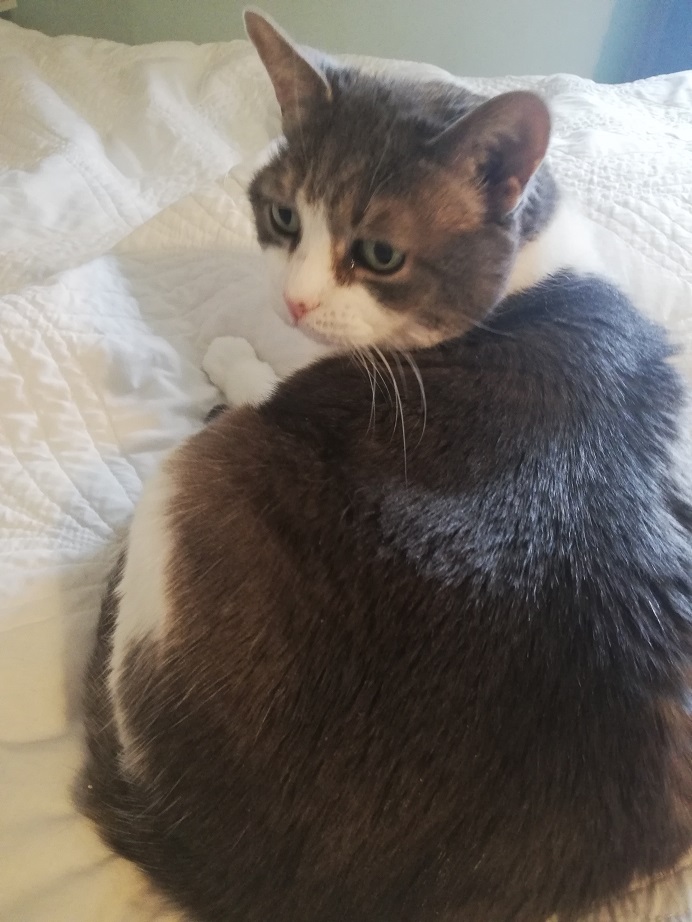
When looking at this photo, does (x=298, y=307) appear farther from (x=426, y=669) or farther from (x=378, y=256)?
(x=426, y=669)

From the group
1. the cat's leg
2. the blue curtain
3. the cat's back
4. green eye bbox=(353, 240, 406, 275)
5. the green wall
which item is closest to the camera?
the cat's back

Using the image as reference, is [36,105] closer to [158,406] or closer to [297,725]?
[158,406]

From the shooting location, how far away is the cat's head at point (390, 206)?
85 centimetres

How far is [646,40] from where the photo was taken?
2.22m

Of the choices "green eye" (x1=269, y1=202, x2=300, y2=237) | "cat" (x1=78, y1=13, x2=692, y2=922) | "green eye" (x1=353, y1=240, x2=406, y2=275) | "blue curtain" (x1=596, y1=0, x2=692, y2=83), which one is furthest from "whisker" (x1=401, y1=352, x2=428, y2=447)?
"blue curtain" (x1=596, y1=0, x2=692, y2=83)

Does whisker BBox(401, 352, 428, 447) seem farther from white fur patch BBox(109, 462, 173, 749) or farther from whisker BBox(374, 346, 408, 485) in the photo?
white fur patch BBox(109, 462, 173, 749)

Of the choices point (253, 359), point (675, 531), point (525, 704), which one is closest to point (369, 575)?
point (525, 704)

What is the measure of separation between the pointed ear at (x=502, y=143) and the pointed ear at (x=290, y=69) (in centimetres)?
21

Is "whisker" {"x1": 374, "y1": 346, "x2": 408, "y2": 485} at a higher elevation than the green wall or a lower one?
lower

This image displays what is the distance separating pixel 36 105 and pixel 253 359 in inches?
36.3

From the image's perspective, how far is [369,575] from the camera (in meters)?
0.71

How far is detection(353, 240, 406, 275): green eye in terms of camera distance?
34.5 inches

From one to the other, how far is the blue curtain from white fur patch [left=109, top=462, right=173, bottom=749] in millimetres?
2113

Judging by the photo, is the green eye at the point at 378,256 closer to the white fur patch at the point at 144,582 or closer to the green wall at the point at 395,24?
the white fur patch at the point at 144,582
